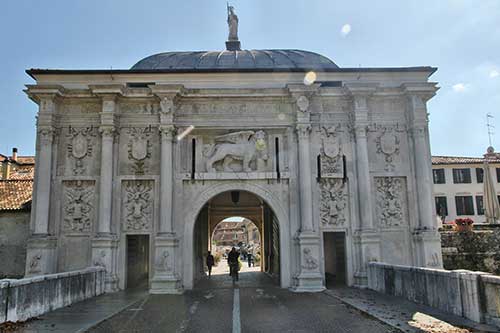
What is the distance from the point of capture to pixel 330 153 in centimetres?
1806

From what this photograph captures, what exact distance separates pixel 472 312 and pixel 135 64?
64.6 feet

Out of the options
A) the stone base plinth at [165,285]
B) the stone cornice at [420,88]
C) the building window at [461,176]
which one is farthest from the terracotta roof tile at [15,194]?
the building window at [461,176]

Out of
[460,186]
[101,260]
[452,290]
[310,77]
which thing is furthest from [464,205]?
[101,260]

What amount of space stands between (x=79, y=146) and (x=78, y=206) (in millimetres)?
2503

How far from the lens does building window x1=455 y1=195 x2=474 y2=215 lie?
132 ft

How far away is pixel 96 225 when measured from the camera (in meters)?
17.3

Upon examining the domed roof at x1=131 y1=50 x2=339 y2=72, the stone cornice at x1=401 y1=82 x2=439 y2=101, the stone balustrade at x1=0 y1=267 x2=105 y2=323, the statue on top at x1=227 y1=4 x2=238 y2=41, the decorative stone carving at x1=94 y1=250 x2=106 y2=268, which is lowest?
the stone balustrade at x1=0 y1=267 x2=105 y2=323

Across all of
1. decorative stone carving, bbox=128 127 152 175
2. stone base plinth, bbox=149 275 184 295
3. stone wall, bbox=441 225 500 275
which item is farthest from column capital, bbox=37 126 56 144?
stone wall, bbox=441 225 500 275

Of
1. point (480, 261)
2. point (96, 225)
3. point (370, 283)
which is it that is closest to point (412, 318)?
point (370, 283)

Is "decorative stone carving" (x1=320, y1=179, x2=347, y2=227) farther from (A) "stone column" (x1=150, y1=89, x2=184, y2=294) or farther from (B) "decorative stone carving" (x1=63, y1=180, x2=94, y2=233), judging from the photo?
(B) "decorative stone carving" (x1=63, y1=180, x2=94, y2=233)

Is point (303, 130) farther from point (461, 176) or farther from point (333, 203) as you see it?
point (461, 176)

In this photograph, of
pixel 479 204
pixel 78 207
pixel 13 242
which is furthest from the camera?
pixel 479 204

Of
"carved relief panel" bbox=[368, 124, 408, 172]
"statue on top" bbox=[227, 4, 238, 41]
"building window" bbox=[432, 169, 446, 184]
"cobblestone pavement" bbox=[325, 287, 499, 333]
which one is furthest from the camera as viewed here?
"building window" bbox=[432, 169, 446, 184]

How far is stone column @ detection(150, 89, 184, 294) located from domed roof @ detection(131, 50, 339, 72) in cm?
445
